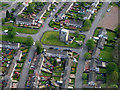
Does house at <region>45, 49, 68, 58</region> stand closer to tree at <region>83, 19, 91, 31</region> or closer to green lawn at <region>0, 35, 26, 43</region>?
green lawn at <region>0, 35, 26, 43</region>

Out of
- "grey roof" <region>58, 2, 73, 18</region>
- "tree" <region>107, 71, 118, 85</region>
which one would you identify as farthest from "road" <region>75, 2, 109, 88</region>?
"grey roof" <region>58, 2, 73, 18</region>

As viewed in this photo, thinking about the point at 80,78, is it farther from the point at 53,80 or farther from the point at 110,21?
the point at 110,21

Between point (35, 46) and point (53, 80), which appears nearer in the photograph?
point (53, 80)

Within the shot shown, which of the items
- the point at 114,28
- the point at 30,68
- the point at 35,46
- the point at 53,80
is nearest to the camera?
the point at 53,80

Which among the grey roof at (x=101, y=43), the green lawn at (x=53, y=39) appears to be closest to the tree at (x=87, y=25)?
the green lawn at (x=53, y=39)

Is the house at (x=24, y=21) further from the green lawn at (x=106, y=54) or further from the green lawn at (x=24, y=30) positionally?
the green lawn at (x=106, y=54)

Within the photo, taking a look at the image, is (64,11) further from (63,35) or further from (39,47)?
(39,47)

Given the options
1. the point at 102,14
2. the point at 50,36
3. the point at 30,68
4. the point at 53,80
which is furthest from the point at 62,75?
the point at 102,14
